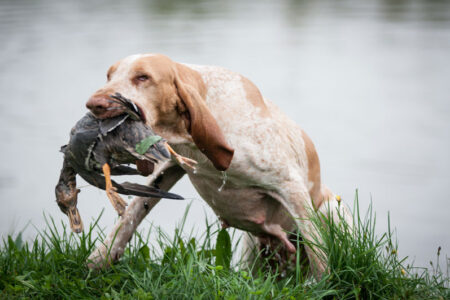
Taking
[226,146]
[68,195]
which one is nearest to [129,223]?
[68,195]

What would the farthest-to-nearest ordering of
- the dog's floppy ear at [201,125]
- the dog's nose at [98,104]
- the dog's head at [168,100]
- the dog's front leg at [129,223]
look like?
the dog's front leg at [129,223], the dog's floppy ear at [201,125], the dog's head at [168,100], the dog's nose at [98,104]

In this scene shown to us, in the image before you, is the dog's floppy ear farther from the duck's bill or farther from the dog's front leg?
the dog's front leg

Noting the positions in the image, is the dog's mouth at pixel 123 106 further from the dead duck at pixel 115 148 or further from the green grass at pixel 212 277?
the green grass at pixel 212 277

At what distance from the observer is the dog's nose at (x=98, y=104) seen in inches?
107

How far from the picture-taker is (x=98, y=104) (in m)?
2.71

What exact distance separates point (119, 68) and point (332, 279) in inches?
54.5

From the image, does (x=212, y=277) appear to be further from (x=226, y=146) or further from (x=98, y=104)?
(x=98, y=104)

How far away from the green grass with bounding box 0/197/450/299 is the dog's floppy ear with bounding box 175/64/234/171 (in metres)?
0.48

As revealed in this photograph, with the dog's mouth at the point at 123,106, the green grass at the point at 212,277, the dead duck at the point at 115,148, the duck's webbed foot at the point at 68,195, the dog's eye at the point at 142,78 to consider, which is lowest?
the green grass at the point at 212,277

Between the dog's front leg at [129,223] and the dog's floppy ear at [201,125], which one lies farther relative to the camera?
the dog's front leg at [129,223]

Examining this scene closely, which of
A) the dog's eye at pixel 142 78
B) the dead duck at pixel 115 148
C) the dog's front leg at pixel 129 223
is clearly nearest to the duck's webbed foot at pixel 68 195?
the dead duck at pixel 115 148

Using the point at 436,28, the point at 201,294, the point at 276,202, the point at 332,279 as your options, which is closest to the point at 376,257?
the point at 332,279

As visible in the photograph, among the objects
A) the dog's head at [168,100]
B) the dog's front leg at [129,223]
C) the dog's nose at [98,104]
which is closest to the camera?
the dog's nose at [98,104]

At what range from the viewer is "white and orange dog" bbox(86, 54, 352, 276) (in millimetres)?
2965
